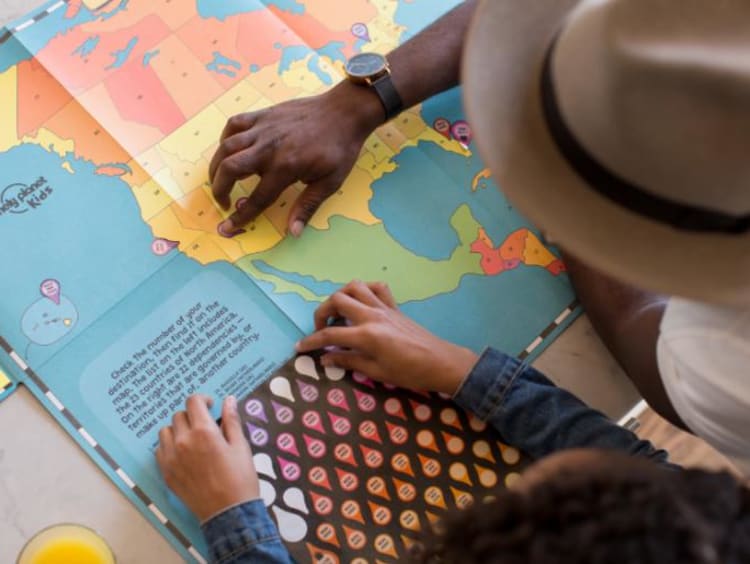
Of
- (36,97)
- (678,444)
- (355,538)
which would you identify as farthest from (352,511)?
(678,444)

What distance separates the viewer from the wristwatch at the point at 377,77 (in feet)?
2.86

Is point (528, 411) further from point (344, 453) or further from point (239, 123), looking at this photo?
point (239, 123)

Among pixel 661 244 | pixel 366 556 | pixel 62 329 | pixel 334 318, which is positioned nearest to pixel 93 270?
pixel 62 329

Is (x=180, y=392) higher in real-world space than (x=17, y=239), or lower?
lower

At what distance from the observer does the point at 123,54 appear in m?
0.89

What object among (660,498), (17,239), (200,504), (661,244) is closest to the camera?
(660,498)

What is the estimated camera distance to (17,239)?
808mm

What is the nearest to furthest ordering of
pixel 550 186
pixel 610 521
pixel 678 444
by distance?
pixel 610 521
pixel 550 186
pixel 678 444

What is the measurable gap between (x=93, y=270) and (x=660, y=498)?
605 mm

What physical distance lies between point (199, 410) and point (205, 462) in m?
0.05

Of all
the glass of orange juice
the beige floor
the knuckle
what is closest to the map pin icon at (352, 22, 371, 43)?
the knuckle

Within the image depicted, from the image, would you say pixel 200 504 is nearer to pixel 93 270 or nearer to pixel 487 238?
pixel 93 270

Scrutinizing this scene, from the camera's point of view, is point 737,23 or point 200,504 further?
point 200,504

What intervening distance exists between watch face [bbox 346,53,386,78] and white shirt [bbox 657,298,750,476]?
1.36ft
